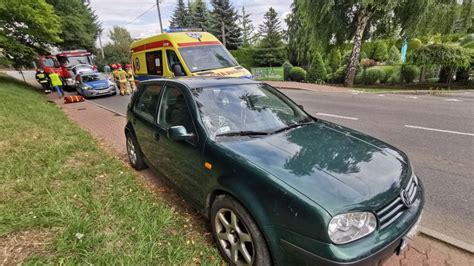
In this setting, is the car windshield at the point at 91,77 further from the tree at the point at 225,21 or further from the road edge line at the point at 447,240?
the tree at the point at 225,21

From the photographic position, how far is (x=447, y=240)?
2604 mm

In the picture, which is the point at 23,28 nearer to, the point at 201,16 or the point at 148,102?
the point at 148,102

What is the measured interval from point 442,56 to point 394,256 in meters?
16.9

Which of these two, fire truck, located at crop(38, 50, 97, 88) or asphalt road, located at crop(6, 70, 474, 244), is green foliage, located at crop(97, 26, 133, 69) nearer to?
fire truck, located at crop(38, 50, 97, 88)

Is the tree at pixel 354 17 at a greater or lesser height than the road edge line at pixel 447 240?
greater

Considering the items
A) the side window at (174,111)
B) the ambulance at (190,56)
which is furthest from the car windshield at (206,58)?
the side window at (174,111)

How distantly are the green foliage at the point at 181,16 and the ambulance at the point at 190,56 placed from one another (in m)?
38.7

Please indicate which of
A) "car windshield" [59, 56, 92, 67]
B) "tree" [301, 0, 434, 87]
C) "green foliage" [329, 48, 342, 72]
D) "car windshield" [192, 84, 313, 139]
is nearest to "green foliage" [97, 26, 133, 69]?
"car windshield" [59, 56, 92, 67]

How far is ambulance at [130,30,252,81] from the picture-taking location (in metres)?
8.69

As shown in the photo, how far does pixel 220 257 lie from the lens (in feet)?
8.19

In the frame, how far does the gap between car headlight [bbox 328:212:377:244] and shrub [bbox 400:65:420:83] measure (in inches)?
748

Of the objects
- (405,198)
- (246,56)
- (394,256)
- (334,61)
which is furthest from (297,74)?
(405,198)

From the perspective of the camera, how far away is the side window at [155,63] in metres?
9.86

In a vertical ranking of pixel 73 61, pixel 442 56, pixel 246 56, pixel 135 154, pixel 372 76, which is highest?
pixel 246 56
